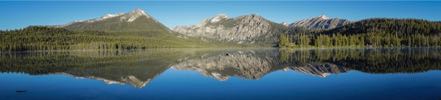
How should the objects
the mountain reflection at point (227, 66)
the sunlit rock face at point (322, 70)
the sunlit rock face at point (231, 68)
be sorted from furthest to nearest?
1. the sunlit rock face at point (231, 68)
2. the mountain reflection at point (227, 66)
3. the sunlit rock face at point (322, 70)

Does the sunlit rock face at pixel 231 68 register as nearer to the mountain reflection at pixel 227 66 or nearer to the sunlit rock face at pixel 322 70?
the mountain reflection at pixel 227 66

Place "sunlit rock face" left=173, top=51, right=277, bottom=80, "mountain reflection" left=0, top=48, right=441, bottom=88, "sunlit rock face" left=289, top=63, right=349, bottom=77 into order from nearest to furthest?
"sunlit rock face" left=289, top=63, right=349, bottom=77, "mountain reflection" left=0, top=48, right=441, bottom=88, "sunlit rock face" left=173, top=51, right=277, bottom=80

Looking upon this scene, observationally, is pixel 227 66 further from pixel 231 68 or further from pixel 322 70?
pixel 322 70

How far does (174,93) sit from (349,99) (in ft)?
33.7

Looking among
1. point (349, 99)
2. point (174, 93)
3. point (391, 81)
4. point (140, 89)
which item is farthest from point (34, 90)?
point (391, 81)

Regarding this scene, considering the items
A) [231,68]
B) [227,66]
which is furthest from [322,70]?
[227,66]

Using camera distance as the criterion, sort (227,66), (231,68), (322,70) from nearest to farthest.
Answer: (322,70) → (231,68) → (227,66)

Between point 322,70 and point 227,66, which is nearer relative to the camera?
point 322,70

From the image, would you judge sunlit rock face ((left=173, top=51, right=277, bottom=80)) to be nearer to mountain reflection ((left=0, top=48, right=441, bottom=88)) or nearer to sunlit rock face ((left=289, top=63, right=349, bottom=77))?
mountain reflection ((left=0, top=48, right=441, bottom=88))

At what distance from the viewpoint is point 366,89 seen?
2695 centimetres

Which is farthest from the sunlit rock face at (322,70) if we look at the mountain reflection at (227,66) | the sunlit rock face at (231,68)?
the sunlit rock face at (231,68)

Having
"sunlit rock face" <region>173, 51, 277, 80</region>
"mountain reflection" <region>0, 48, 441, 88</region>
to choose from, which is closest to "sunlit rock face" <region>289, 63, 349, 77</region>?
"mountain reflection" <region>0, 48, 441, 88</region>

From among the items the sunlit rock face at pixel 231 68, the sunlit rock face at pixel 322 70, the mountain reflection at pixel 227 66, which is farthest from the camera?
the sunlit rock face at pixel 231 68

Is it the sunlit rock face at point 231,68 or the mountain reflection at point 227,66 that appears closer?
the mountain reflection at point 227,66
